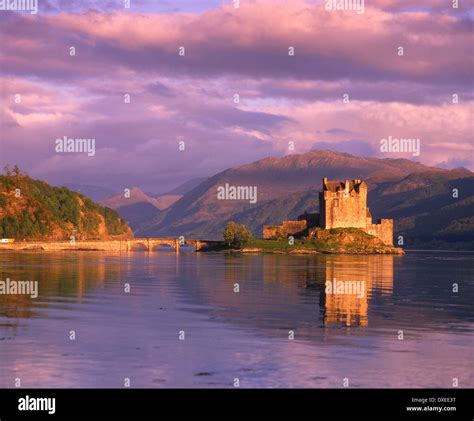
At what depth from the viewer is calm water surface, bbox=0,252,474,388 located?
34.5 meters

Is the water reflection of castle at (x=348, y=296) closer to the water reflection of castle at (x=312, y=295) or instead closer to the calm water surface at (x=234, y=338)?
the water reflection of castle at (x=312, y=295)

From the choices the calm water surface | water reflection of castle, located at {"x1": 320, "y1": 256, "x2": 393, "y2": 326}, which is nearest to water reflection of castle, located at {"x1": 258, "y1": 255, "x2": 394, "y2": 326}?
water reflection of castle, located at {"x1": 320, "y1": 256, "x2": 393, "y2": 326}

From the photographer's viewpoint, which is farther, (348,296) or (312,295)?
(312,295)

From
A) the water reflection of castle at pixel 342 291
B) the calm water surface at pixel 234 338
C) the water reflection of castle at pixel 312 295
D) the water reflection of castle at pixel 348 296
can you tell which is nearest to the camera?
the calm water surface at pixel 234 338

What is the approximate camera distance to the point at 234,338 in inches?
1764

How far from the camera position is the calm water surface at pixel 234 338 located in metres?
34.5

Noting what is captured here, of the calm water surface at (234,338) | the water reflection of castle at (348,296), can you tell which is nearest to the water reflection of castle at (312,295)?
the water reflection of castle at (348,296)

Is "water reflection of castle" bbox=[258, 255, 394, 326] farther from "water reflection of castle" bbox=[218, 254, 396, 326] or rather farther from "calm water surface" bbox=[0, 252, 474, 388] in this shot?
"calm water surface" bbox=[0, 252, 474, 388]

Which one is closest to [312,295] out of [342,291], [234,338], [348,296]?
[348,296]

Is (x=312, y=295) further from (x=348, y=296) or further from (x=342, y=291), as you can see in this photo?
(x=342, y=291)

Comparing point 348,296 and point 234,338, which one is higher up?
point 348,296
